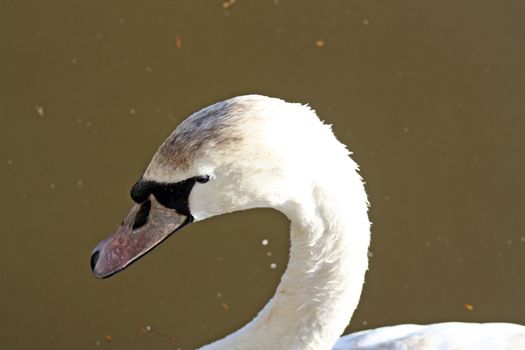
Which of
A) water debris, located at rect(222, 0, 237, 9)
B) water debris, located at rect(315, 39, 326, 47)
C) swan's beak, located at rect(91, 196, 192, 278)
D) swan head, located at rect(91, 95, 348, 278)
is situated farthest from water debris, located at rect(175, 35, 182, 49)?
swan head, located at rect(91, 95, 348, 278)

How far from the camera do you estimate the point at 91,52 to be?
420 centimetres

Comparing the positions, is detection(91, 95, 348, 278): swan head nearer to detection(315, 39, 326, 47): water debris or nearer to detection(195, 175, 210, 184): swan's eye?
detection(195, 175, 210, 184): swan's eye

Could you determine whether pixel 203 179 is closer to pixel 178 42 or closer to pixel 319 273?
pixel 319 273

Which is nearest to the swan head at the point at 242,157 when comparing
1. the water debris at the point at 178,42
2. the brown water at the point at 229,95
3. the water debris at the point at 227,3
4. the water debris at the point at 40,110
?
the brown water at the point at 229,95

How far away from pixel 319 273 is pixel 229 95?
1.93 m

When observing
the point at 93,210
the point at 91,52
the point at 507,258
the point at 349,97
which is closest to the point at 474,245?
the point at 507,258

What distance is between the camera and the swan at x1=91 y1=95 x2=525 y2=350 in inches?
79.0

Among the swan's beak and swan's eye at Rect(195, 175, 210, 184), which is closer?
swan's eye at Rect(195, 175, 210, 184)

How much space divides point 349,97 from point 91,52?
131 centimetres

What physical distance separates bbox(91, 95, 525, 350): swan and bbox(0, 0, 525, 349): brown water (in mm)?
1306

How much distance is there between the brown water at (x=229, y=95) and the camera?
3.82 m

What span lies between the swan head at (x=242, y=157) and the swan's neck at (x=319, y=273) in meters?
0.08

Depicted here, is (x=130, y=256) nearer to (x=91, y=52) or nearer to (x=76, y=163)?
(x=76, y=163)

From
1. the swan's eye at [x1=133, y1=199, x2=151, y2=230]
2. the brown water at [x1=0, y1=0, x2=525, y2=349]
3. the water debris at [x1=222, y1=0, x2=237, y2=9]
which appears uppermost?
the water debris at [x1=222, y1=0, x2=237, y2=9]
